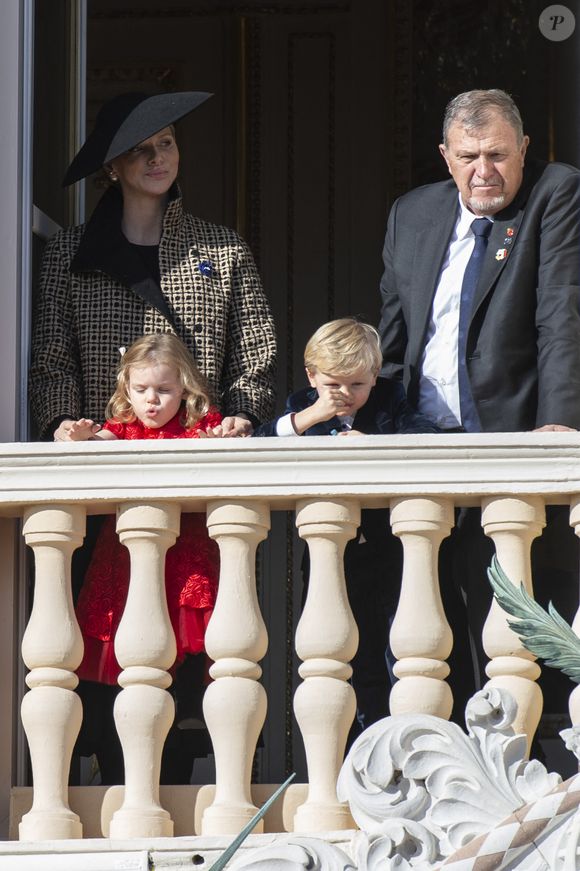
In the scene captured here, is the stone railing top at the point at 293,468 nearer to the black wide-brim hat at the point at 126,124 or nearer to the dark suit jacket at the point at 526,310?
the dark suit jacket at the point at 526,310

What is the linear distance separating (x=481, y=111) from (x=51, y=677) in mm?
1604

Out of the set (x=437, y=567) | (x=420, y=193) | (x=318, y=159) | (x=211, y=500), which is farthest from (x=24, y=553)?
(x=318, y=159)

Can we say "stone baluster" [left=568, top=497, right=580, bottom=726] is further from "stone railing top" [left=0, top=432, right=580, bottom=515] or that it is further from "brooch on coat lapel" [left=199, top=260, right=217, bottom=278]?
"brooch on coat lapel" [left=199, top=260, right=217, bottom=278]

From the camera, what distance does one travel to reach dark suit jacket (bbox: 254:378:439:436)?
4.96m

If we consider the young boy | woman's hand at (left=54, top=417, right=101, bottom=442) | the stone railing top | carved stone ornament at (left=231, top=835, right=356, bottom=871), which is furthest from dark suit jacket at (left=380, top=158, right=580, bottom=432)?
carved stone ornament at (left=231, top=835, right=356, bottom=871)

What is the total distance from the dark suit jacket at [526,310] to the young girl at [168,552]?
53 centimetres

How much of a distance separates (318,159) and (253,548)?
345 centimetres

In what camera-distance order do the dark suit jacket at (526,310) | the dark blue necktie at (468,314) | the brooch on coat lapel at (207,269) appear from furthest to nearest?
the brooch on coat lapel at (207,269) → the dark blue necktie at (468,314) → the dark suit jacket at (526,310)

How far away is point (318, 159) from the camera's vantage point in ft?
25.6

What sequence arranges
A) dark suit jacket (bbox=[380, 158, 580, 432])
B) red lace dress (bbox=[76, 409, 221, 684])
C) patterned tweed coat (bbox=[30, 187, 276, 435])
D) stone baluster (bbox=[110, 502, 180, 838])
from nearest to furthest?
stone baluster (bbox=[110, 502, 180, 838])
red lace dress (bbox=[76, 409, 221, 684])
dark suit jacket (bbox=[380, 158, 580, 432])
patterned tweed coat (bbox=[30, 187, 276, 435])

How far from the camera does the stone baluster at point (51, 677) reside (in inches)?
177

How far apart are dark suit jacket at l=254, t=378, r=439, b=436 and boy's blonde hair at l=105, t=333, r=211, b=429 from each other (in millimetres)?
157

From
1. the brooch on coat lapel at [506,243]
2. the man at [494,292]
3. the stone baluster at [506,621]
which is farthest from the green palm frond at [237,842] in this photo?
the brooch on coat lapel at [506,243]

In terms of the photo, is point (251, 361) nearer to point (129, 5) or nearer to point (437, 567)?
point (437, 567)
